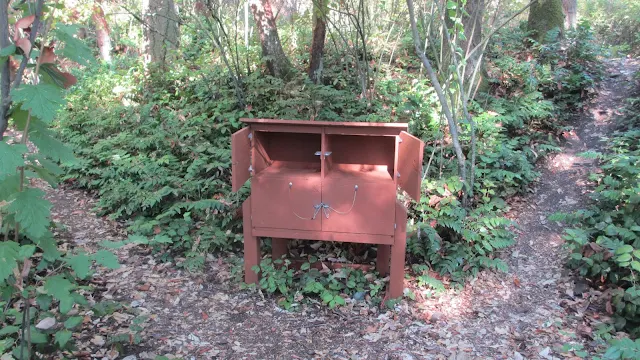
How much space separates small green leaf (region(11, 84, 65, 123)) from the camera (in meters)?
1.91

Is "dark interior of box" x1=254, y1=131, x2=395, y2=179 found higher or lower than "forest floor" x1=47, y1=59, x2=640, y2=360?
higher

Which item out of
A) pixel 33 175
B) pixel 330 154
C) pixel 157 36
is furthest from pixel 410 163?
pixel 157 36

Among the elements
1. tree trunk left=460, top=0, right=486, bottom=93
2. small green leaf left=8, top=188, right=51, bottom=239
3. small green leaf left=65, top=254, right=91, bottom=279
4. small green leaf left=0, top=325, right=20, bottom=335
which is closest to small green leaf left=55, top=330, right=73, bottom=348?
small green leaf left=0, top=325, right=20, bottom=335

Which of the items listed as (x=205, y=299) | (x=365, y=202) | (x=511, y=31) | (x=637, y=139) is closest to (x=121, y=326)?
(x=205, y=299)

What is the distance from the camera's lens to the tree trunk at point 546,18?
10.6 metres

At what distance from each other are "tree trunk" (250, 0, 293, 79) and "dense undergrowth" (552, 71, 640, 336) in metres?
5.28

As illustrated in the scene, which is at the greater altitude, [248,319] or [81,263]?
[81,263]

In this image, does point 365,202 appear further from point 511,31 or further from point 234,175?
point 511,31

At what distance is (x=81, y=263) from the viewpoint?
228 cm

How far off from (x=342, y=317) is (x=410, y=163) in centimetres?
164

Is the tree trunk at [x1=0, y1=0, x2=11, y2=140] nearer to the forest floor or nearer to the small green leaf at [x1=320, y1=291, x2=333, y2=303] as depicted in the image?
the forest floor

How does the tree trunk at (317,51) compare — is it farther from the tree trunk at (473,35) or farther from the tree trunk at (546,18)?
the tree trunk at (546,18)

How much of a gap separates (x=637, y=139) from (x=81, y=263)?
24.5 ft

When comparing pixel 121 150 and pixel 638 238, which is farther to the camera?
pixel 121 150
